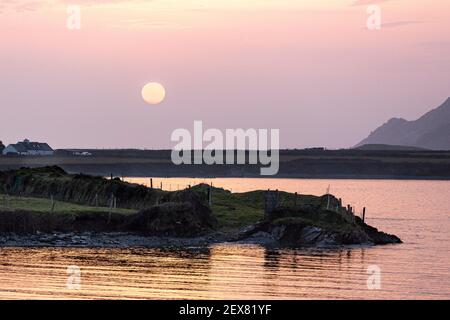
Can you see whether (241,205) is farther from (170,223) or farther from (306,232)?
(306,232)

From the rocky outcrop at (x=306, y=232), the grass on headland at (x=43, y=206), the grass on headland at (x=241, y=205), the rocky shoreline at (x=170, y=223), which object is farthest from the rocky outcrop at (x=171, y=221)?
the rocky outcrop at (x=306, y=232)

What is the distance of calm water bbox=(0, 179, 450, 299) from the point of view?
161 feet

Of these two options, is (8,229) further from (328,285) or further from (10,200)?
(328,285)

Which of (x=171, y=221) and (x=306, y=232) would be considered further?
(x=171, y=221)

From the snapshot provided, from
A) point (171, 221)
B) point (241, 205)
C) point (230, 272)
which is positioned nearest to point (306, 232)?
point (171, 221)

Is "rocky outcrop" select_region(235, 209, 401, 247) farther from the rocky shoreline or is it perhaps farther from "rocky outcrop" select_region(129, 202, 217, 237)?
"rocky outcrop" select_region(129, 202, 217, 237)

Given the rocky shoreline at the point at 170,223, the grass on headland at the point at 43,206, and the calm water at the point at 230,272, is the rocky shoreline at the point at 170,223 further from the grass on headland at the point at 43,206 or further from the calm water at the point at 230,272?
the calm water at the point at 230,272

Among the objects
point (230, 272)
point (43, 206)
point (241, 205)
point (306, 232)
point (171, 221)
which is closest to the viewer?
point (230, 272)

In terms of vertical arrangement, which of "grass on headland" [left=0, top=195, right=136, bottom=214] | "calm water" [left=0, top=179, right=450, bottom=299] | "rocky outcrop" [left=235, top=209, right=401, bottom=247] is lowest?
"calm water" [left=0, top=179, right=450, bottom=299]

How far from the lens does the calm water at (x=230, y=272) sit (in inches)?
1927

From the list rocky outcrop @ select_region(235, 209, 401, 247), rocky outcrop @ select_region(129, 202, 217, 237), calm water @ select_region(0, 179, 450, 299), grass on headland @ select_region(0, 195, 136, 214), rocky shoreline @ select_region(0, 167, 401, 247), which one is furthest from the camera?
rocky outcrop @ select_region(129, 202, 217, 237)

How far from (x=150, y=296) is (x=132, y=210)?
106 feet

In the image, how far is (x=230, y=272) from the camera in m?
56.4

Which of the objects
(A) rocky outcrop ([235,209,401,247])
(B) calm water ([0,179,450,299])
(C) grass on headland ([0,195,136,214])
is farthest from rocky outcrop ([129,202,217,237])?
(B) calm water ([0,179,450,299])
